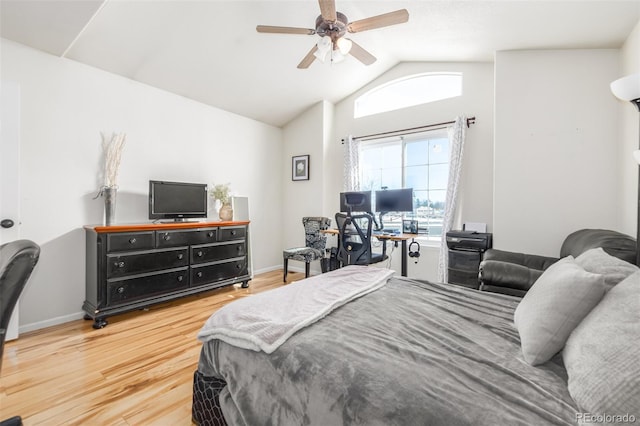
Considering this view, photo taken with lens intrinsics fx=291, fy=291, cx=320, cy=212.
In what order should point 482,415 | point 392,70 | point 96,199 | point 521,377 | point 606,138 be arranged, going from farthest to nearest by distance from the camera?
1. point 392,70
2. point 96,199
3. point 606,138
4. point 521,377
5. point 482,415

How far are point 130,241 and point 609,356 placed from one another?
340 centimetres

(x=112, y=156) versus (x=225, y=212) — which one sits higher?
(x=112, y=156)

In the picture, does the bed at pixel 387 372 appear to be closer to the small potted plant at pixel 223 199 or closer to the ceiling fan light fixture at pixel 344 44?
the ceiling fan light fixture at pixel 344 44

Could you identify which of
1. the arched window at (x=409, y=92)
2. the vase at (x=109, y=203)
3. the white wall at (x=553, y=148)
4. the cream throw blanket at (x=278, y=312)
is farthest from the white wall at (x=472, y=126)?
the vase at (x=109, y=203)

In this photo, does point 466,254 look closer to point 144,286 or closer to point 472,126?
point 472,126

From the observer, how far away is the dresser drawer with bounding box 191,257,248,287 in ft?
11.4

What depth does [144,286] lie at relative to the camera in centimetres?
299

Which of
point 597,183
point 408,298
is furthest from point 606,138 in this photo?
point 408,298

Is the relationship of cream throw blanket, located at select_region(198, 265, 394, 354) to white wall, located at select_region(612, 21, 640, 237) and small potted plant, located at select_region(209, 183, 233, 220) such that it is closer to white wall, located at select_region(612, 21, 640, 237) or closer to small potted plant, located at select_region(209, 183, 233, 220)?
white wall, located at select_region(612, 21, 640, 237)

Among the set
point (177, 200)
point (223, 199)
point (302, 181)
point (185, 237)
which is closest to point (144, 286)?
point (185, 237)

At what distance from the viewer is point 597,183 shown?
2736mm

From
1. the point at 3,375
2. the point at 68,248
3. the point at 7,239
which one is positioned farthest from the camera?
the point at 68,248

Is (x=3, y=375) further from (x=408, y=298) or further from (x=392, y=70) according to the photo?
(x=392, y=70)

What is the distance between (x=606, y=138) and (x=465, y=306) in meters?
2.48
